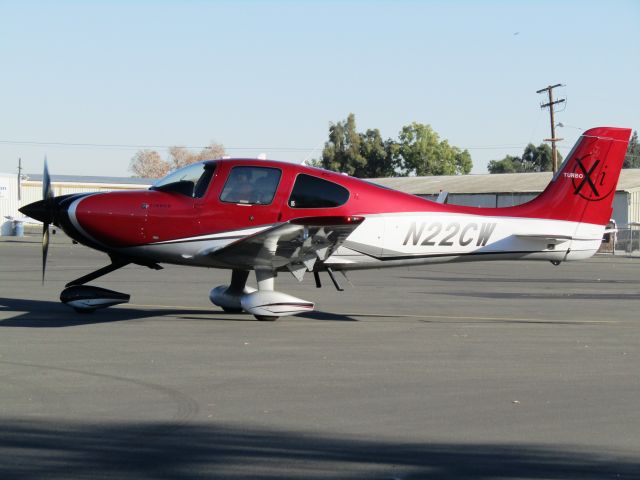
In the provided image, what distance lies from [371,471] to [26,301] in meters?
11.7

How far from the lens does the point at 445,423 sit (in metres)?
6.85

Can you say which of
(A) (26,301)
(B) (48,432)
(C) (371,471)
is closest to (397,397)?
(C) (371,471)

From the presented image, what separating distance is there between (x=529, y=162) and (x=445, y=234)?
365 feet

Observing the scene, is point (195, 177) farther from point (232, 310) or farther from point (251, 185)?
point (232, 310)

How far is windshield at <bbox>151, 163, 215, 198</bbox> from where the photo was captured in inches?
514

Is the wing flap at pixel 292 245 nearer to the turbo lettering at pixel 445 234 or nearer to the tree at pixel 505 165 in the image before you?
the turbo lettering at pixel 445 234

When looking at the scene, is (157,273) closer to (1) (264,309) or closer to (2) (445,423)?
(1) (264,309)

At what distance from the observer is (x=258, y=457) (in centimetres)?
580

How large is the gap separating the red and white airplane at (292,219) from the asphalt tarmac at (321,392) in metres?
0.94

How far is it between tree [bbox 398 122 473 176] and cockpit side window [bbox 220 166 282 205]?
295 ft

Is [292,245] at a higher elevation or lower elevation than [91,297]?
higher

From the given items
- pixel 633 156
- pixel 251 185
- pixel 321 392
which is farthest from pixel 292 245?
pixel 633 156

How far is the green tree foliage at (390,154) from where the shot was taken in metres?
102

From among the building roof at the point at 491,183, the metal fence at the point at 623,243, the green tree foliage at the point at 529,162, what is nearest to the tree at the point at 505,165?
the green tree foliage at the point at 529,162
